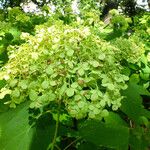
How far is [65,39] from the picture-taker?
4.57 ft

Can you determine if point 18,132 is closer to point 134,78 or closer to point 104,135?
point 104,135

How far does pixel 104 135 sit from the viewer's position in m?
1.48

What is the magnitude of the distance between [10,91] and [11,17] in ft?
4.62

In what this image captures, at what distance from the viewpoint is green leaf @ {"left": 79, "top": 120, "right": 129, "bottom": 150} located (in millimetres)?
1471

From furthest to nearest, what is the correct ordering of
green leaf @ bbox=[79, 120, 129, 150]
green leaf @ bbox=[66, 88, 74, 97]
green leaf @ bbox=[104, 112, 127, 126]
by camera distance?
green leaf @ bbox=[104, 112, 127, 126] < green leaf @ bbox=[79, 120, 129, 150] < green leaf @ bbox=[66, 88, 74, 97]

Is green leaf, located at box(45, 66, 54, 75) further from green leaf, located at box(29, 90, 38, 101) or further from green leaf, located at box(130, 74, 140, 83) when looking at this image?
green leaf, located at box(130, 74, 140, 83)

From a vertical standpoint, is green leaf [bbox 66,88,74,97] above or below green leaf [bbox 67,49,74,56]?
below

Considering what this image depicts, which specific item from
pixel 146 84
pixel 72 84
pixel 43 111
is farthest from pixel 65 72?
pixel 146 84

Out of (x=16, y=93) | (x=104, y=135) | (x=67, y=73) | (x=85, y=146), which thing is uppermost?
(x=67, y=73)

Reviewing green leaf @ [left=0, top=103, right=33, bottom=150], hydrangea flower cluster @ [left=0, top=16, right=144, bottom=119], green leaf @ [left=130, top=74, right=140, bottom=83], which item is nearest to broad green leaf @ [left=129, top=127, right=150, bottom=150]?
hydrangea flower cluster @ [left=0, top=16, right=144, bottom=119]

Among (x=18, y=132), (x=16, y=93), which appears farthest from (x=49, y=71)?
(x=18, y=132)

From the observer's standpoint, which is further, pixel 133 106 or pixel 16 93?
pixel 133 106

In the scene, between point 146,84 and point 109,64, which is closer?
point 109,64

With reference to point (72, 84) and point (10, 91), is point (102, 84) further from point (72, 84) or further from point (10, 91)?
point (10, 91)
